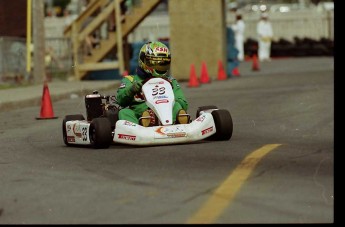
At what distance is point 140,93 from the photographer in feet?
45.2

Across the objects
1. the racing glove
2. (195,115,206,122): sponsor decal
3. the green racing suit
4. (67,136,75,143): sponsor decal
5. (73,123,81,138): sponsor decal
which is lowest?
(67,136,75,143): sponsor decal

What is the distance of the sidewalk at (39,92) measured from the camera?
23750mm

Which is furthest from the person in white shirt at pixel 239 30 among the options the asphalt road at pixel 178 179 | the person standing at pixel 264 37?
the asphalt road at pixel 178 179

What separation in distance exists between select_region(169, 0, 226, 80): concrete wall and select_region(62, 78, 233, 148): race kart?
19.4 meters

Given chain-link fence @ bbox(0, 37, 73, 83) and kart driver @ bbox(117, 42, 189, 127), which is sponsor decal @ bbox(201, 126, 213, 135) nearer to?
kart driver @ bbox(117, 42, 189, 127)

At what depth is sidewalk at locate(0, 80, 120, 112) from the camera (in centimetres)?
2375

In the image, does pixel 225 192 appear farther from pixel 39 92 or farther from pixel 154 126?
pixel 39 92

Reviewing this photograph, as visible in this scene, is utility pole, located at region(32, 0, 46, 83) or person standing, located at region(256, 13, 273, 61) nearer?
utility pole, located at region(32, 0, 46, 83)

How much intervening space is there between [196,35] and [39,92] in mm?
8354

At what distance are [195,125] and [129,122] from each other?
2.52 ft

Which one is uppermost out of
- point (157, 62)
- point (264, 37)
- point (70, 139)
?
point (157, 62)

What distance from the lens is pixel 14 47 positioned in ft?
104

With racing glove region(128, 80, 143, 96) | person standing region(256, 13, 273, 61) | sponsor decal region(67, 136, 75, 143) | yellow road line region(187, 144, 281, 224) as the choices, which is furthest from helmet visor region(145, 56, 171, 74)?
person standing region(256, 13, 273, 61)

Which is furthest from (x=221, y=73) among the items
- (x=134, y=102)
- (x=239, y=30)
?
(x=134, y=102)
